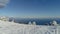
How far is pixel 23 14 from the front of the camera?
2.64 metres

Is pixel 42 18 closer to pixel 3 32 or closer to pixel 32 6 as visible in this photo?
pixel 32 6

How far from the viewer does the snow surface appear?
8.24ft

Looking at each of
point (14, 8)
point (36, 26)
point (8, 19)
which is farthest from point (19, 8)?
point (36, 26)

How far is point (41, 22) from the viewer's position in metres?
2.52

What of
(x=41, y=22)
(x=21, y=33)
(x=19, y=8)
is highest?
(x=19, y=8)

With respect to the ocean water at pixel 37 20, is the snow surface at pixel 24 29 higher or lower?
lower

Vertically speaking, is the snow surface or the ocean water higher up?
the ocean water

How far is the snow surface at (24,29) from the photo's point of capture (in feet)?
8.24

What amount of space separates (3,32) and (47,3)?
Answer: 0.93 m

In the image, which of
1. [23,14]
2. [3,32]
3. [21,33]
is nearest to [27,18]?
[23,14]

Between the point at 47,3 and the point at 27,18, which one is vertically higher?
the point at 47,3

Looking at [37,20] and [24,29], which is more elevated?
[37,20]

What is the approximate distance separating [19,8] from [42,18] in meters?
0.46

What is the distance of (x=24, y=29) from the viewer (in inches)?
102
